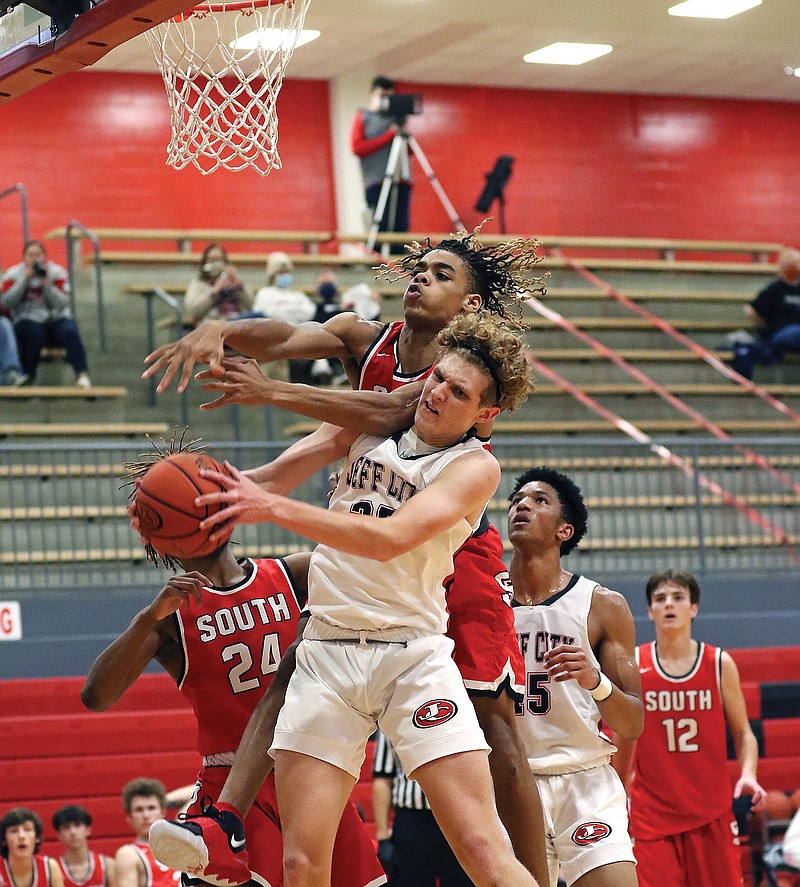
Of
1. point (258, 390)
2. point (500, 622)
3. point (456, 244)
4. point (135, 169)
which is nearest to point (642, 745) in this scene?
point (500, 622)

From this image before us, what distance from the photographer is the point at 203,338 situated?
12.9 ft

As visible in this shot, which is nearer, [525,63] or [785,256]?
[785,256]

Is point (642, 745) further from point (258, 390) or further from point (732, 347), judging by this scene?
point (732, 347)

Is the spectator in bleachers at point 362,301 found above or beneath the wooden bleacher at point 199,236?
beneath

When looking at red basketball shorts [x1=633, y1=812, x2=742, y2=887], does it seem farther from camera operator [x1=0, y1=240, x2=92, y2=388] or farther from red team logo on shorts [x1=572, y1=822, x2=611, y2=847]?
camera operator [x1=0, y1=240, x2=92, y2=388]

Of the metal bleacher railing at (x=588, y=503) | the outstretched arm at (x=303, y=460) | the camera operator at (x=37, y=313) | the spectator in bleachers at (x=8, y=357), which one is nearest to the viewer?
the outstretched arm at (x=303, y=460)

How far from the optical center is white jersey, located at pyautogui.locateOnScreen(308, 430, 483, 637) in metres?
4.03

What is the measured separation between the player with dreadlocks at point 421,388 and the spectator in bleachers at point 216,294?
259 inches

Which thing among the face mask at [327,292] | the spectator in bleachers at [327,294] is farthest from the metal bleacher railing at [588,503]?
the face mask at [327,292]

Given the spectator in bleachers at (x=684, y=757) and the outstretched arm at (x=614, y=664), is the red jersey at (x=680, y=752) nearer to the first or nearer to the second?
the spectator in bleachers at (x=684, y=757)

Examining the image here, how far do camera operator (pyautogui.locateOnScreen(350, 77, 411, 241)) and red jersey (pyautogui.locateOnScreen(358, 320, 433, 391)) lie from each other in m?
9.58

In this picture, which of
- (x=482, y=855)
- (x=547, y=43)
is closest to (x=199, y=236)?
(x=547, y=43)

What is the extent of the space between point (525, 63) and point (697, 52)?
1.75 metres

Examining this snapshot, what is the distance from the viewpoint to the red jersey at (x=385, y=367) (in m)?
4.65
